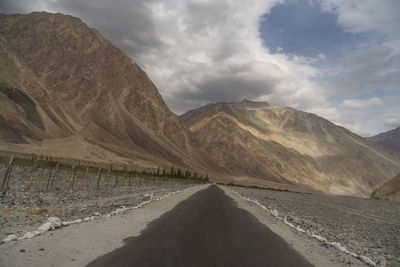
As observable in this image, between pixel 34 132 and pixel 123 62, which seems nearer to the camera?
pixel 34 132

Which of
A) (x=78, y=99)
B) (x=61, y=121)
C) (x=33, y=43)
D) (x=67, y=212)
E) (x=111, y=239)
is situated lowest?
(x=67, y=212)

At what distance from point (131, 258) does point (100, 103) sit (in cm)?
14240

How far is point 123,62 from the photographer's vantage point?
16200cm

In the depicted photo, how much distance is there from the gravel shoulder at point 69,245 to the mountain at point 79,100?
78.3 metres

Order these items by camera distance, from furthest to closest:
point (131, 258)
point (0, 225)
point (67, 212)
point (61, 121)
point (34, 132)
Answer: point (61, 121) < point (34, 132) < point (67, 212) < point (0, 225) < point (131, 258)

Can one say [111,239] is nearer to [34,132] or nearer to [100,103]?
[34,132]

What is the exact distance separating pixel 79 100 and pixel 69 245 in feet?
464

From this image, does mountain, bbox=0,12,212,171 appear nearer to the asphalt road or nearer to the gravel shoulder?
the gravel shoulder

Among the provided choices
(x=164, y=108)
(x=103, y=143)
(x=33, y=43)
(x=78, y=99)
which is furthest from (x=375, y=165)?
(x=33, y=43)

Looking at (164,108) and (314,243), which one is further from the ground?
(164,108)

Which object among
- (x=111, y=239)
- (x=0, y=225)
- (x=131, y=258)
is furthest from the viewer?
(x=0, y=225)

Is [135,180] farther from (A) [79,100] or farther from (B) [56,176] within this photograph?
(A) [79,100]

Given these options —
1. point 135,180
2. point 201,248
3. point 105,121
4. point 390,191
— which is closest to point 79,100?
point 105,121

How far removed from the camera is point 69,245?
6844 millimetres
